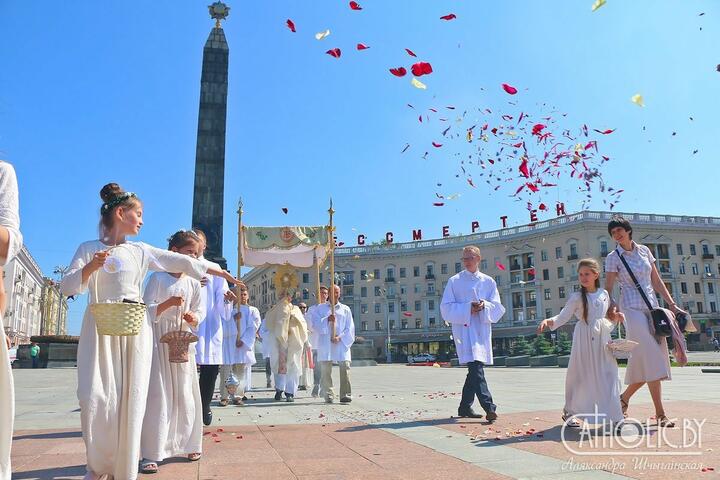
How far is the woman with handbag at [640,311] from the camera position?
5.51m

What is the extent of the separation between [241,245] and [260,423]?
5.57m

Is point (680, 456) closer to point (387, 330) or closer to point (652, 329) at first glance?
point (652, 329)

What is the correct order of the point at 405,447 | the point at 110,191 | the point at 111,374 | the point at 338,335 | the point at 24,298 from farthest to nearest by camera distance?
1. the point at 24,298
2. the point at 338,335
3. the point at 405,447
4. the point at 110,191
5. the point at 111,374

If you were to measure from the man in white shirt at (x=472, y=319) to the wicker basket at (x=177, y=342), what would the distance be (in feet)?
10.9

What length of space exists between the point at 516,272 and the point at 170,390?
235 feet

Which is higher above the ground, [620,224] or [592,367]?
[620,224]

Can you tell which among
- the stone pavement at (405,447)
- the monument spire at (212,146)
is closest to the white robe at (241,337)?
the stone pavement at (405,447)

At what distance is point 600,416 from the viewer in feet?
17.1

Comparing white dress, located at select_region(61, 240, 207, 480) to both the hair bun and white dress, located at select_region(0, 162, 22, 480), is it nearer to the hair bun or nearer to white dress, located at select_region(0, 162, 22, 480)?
the hair bun

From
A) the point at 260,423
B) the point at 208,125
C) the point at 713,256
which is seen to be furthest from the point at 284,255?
the point at 713,256

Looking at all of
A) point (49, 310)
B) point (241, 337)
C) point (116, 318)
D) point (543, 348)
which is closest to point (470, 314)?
point (116, 318)

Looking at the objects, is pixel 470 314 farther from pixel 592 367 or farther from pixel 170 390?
pixel 170 390

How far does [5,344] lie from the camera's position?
227cm

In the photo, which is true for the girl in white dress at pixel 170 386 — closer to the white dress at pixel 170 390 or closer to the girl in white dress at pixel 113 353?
the white dress at pixel 170 390
